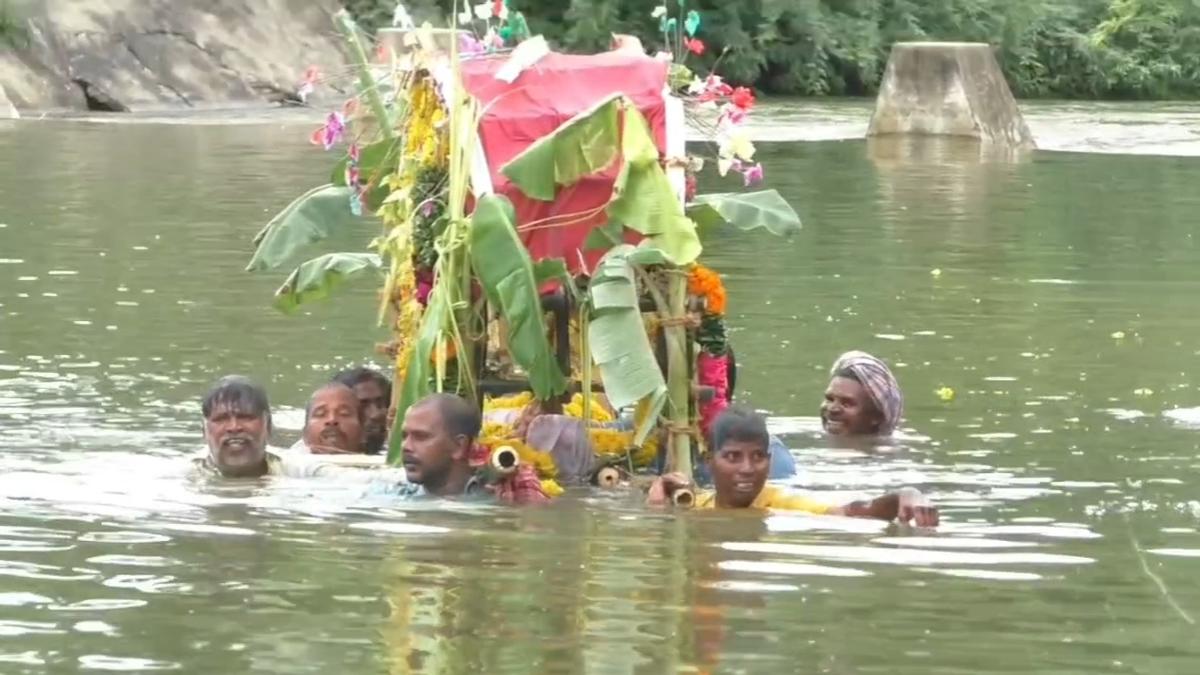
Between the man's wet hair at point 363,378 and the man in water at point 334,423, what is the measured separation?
11cm

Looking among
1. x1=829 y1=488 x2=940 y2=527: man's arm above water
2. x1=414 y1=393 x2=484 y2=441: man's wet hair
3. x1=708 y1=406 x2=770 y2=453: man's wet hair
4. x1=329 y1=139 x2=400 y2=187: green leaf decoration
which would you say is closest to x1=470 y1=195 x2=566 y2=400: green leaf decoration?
x1=414 y1=393 x2=484 y2=441: man's wet hair

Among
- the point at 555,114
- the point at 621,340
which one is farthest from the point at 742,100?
the point at 621,340

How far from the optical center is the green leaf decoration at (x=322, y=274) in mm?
12883

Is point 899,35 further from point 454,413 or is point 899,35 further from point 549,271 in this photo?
point 454,413

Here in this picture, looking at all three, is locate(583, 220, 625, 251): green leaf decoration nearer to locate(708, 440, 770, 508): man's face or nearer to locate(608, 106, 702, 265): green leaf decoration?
locate(608, 106, 702, 265): green leaf decoration

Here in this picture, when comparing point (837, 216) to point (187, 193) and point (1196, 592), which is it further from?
point (1196, 592)

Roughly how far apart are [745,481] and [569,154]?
1524 millimetres

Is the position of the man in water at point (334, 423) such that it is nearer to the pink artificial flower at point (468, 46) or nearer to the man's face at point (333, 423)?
the man's face at point (333, 423)

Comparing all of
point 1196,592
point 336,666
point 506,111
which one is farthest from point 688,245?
point 336,666

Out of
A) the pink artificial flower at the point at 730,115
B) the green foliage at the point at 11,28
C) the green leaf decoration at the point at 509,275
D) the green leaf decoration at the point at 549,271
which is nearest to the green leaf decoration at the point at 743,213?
the pink artificial flower at the point at 730,115

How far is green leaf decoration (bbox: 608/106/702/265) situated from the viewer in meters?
10.7

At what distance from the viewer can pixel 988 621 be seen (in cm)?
839

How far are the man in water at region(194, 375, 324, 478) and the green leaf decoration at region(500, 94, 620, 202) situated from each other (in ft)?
4.78

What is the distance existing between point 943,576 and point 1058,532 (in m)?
1.15
